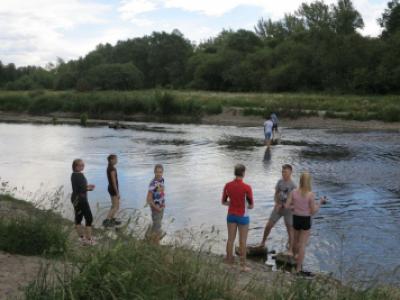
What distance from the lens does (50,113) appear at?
77312 millimetres

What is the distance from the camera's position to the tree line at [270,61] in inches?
2872

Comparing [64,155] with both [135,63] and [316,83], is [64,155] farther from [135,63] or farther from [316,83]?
[135,63]

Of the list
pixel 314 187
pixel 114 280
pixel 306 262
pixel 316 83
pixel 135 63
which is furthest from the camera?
pixel 135 63

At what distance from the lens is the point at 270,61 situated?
91312mm

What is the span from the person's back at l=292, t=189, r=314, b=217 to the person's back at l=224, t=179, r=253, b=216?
2.83ft

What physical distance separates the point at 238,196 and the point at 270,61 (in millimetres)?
83289

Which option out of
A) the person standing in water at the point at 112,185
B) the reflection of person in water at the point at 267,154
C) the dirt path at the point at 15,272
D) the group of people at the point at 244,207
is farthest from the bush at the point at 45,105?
the dirt path at the point at 15,272

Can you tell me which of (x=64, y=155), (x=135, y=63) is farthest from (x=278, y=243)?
(x=135, y=63)

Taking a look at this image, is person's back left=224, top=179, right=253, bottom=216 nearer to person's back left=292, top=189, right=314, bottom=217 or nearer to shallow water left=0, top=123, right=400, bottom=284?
person's back left=292, top=189, right=314, bottom=217

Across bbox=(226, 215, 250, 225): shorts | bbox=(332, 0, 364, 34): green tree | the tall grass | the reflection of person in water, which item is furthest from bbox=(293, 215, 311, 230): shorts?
bbox=(332, 0, 364, 34): green tree

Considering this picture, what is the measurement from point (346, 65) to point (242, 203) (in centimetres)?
6911

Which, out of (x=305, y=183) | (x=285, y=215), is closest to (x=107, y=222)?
(x=285, y=215)

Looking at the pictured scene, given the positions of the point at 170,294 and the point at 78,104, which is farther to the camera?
the point at 78,104

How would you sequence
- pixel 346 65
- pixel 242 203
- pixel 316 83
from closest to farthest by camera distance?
→ pixel 242 203, pixel 346 65, pixel 316 83
